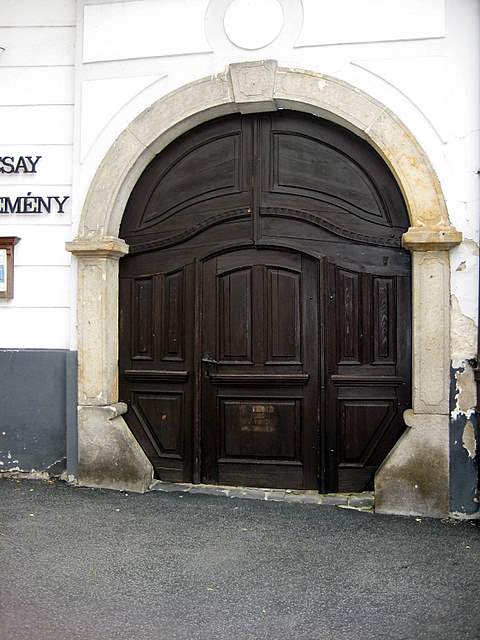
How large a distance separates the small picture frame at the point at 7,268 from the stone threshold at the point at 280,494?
204 cm

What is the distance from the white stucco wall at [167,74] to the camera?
520 centimetres

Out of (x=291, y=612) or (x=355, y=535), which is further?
(x=355, y=535)

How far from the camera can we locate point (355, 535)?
15.4 ft

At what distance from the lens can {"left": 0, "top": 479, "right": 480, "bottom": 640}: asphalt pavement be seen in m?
3.39

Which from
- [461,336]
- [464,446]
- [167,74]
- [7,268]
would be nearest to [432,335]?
[461,336]

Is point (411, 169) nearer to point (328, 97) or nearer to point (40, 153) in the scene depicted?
point (328, 97)

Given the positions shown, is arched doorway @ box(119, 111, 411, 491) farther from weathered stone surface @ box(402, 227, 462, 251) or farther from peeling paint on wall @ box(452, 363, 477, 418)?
peeling paint on wall @ box(452, 363, 477, 418)

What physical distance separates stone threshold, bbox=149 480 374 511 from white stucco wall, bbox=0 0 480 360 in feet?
4.51

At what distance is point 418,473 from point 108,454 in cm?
245

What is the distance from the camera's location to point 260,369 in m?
5.74

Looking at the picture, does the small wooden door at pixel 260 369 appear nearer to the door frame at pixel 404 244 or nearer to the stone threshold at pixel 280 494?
the stone threshold at pixel 280 494

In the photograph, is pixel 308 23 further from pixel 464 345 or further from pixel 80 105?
pixel 464 345

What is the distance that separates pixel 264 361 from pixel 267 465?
85cm

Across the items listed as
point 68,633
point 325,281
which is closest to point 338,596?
point 68,633
